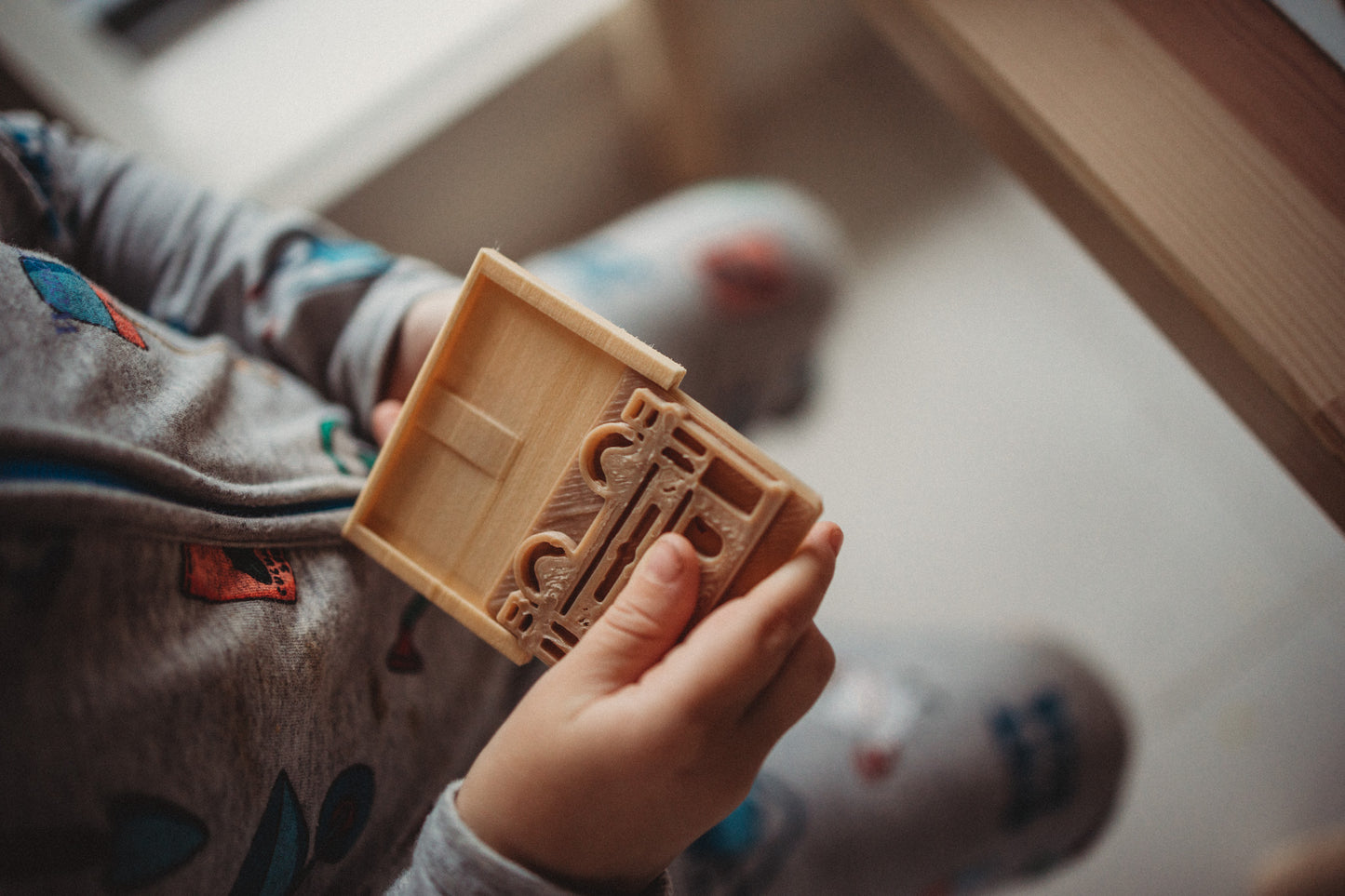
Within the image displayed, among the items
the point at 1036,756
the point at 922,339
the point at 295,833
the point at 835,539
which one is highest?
the point at 922,339

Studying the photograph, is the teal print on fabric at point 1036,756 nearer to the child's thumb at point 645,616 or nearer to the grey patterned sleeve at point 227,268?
the child's thumb at point 645,616

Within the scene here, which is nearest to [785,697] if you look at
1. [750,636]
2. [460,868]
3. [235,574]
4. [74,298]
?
[750,636]

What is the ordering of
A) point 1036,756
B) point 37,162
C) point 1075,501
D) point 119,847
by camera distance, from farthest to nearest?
1. point 1075,501
2. point 1036,756
3. point 37,162
4. point 119,847

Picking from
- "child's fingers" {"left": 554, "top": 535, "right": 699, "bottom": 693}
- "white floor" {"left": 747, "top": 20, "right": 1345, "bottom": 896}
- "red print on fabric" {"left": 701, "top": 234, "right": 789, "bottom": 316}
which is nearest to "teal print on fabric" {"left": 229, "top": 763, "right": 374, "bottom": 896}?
"child's fingers" {"left": 554, "top": 535, "right": 699, "bottom": 693}

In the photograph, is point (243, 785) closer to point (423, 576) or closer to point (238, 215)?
point (423, 576)

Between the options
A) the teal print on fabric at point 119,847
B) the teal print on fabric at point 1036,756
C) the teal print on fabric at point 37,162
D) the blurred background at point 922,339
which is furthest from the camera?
the blurred background at point 922,339

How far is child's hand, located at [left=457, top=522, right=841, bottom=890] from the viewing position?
309 millimetres

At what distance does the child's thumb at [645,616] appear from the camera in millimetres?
319

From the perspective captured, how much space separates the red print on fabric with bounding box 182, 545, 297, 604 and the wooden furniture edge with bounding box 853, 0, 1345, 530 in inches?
17.4

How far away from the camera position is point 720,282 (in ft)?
2.06

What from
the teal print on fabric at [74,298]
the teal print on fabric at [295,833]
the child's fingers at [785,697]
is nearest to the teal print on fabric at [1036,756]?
the child's fingers at [785,697]

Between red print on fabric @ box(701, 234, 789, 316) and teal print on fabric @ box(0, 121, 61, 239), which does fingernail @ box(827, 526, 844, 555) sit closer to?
red print on fabric @ box(701, 234, 789, 316)

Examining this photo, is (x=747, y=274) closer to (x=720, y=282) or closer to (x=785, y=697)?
(x=720, y=282)

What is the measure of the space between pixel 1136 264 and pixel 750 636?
27 cm
